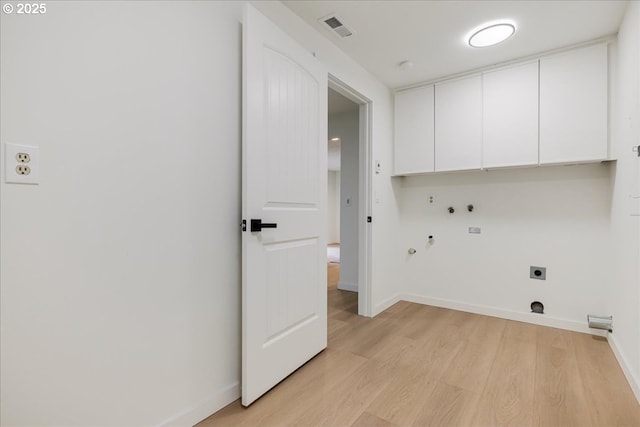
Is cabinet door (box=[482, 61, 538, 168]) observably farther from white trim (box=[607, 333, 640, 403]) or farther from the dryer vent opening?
white trim (box=[607, 333, 640, 403])

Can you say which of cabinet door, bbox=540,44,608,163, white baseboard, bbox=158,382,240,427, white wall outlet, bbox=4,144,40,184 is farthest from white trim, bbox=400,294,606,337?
white wall outlet, bbox=4,144,40,184

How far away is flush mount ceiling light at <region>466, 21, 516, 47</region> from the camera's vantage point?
207 centimetres

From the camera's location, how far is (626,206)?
1857mm

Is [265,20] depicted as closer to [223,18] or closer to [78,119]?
[223,18]

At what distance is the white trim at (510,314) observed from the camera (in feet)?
8.05

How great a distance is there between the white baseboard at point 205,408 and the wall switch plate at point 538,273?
267cm

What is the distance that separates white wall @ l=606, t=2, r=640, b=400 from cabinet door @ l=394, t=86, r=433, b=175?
1.36 m

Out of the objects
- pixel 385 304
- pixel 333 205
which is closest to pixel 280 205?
pixel 385 304

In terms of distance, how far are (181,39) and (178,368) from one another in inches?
59.9

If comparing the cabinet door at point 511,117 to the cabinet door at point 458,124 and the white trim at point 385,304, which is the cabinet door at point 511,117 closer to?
the cabinet door at point 458,124

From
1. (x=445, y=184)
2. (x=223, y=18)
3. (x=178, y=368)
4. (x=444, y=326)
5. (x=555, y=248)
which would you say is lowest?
(x=444, y=326)

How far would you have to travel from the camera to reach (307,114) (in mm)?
1933

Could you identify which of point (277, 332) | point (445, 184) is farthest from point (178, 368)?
point (445, 184)

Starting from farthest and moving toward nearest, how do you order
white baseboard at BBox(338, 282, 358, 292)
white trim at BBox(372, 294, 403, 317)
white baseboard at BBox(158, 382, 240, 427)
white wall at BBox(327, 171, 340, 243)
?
white wall at BBox(327, 171, 340, 243) → white baseboard at BBox(338, 282, 358, 292) → white trim at BBox(372, 294, 403, 317) → white baseboard at BBox(158, 382, 240, 427)
